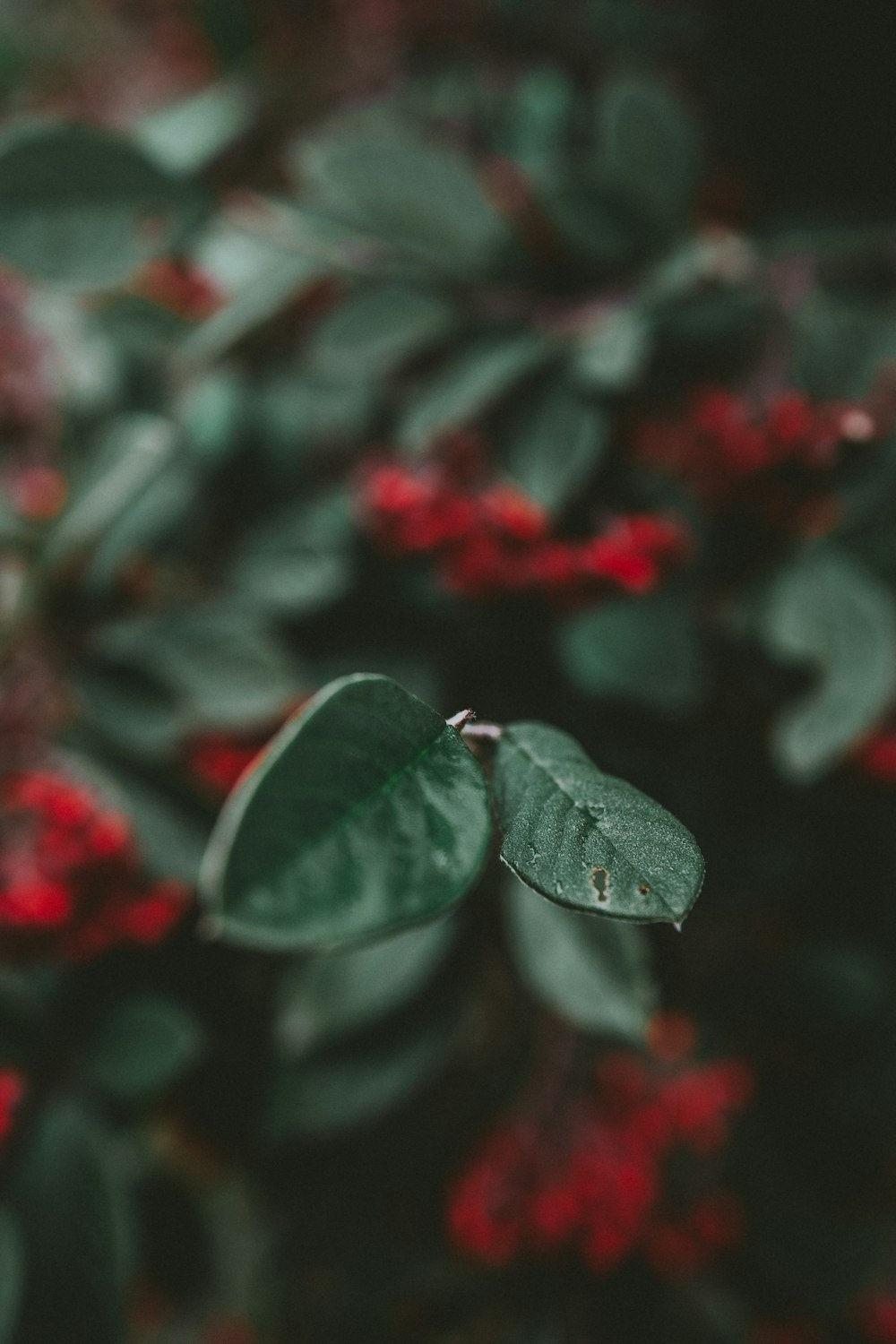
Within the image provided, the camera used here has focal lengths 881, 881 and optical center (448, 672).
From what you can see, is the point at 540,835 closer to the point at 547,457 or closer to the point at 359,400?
the point at 547,457

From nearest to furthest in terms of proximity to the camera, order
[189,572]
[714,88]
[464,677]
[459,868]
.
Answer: [459,868], [464,677], [189,572], [714,88]

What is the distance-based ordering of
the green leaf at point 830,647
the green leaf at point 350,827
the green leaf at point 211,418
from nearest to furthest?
the green leaf at point 350,827 < the green leaf at point 830,647 < the green leaf at point 211,418

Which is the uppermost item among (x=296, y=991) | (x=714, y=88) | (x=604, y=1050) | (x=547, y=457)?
(x=714, y=88)

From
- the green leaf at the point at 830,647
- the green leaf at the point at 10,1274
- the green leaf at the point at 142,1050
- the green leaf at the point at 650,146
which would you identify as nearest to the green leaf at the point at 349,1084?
the green leaf at the point at 142,1050

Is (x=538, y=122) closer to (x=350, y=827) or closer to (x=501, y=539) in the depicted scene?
(x=501, y=539)

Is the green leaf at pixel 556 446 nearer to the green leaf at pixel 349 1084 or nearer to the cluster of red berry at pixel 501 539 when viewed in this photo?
the cluster of red berry at pixel 501 539

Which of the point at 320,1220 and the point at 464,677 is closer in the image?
the point at 464,677

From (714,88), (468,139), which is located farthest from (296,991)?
(714,88)
